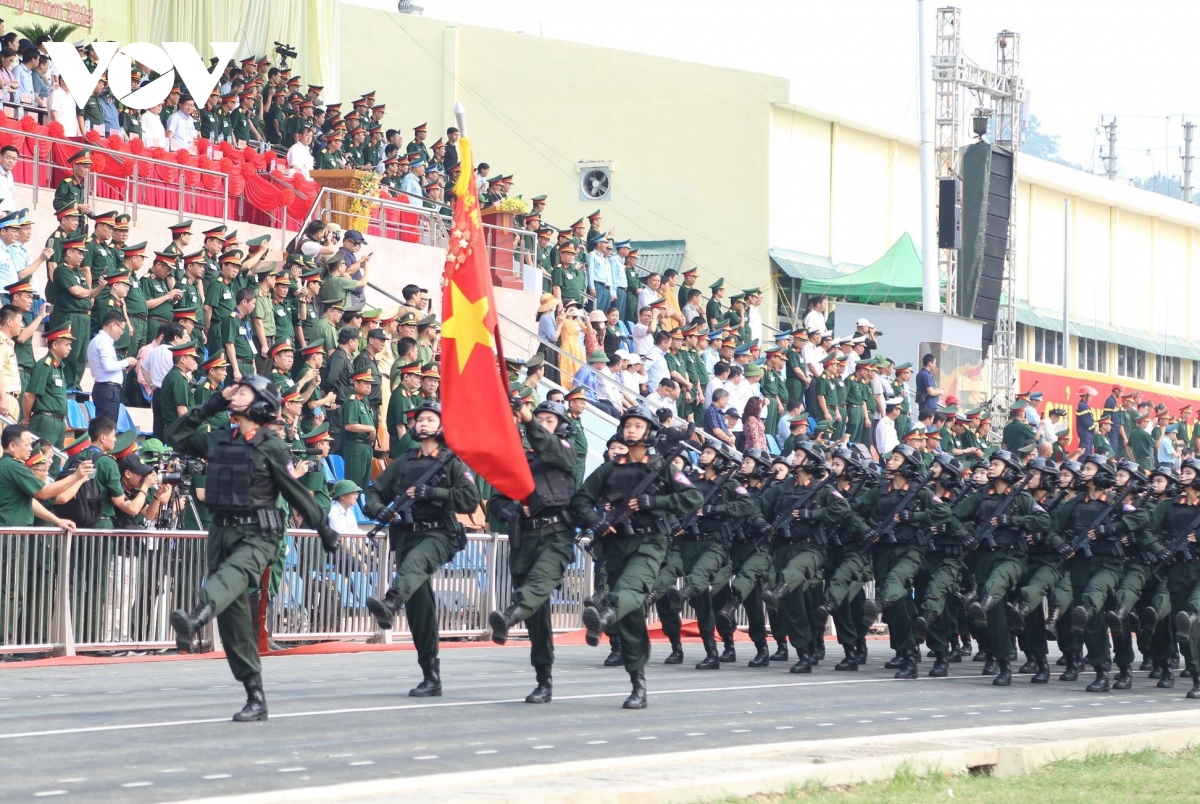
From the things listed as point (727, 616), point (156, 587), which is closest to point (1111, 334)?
point (727, 616)

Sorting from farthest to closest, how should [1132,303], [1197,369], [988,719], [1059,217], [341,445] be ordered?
[1197,369] → [1132,303] → [1059,217] → [341,445] → [988,719]

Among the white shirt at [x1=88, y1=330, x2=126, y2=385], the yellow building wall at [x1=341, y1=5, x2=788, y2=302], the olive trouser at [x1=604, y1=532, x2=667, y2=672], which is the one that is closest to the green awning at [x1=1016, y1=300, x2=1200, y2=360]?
the yellow building wall at [x1=341, y1=5, x2=788, y2=302]

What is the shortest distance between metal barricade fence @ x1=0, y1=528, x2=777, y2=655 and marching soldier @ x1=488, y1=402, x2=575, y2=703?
1.74 metres

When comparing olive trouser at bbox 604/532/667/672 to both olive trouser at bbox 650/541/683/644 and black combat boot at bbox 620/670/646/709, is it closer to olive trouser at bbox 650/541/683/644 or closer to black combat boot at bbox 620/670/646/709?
black combat boot at bbox 620/670/646/709

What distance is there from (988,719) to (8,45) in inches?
567

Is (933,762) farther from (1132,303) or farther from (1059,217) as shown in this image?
(1132,303)

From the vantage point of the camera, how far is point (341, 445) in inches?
758

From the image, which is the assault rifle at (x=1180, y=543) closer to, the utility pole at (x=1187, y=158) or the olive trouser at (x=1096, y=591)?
the olive trouser at (x=1096, y=591)

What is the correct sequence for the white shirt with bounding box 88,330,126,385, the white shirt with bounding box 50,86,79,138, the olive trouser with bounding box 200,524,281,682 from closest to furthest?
the olive trouser with bounding box 200,524,281,682
the white shirt with bounding box 88,330,126,385
the white shirt with bounding box 50,86,79,138

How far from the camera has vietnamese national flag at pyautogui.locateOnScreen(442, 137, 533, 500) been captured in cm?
1260

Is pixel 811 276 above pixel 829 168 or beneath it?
beneath

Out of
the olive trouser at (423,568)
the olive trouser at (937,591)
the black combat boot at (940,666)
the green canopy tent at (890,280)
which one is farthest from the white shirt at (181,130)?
the green canopy tent at (890,280)

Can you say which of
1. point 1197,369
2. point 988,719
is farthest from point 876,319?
point 1197,369

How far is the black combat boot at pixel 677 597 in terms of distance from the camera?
16359mm
